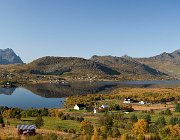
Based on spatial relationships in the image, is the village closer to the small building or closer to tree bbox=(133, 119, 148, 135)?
the small building

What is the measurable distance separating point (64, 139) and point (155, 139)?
1632 cm

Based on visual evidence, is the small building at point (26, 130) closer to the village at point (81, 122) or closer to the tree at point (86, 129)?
the village at point (81, 122)

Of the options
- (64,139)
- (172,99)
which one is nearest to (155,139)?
(64,139)

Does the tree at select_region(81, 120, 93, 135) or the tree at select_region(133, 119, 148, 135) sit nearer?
the tree at select_region(81, 120, 93, 135)

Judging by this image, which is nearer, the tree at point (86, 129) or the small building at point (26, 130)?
the small building at point (26, 130)

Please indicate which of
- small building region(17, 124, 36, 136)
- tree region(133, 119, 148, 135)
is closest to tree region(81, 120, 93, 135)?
tree region(133, 119, 148, 135)

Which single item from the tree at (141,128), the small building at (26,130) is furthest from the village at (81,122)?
the tree at (141,128)

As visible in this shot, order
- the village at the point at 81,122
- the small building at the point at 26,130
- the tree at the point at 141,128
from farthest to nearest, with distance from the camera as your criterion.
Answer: the tree at the point at 141,128 < the village at the point at 81,122 < the small building at the point at 26,130

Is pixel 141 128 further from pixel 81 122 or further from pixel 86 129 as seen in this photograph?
pixel 81 122

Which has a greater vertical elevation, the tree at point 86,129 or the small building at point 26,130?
the small building at point 26,130

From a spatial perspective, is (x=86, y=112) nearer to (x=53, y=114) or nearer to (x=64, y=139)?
(x=53, y=114)

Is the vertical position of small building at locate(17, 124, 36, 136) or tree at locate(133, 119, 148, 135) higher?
small building at locate(17, 124, 36, 136)

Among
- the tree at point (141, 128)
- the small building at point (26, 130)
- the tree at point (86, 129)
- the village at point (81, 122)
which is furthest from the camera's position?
the tree at point (141, 128)

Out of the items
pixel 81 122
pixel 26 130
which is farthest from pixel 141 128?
pixel 26 130
